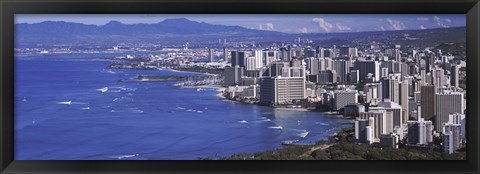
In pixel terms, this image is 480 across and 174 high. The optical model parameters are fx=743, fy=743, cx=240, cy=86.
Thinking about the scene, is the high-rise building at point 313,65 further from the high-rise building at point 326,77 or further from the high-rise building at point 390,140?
the high-rise building at point 390,140

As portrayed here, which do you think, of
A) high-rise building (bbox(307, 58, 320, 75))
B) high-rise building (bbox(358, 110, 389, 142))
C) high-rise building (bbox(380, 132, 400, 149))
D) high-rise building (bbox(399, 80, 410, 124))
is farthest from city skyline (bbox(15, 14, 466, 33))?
high-rise building (bbox(380, 132, 400, 149))

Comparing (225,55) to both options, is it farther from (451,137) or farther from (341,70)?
(451,137)

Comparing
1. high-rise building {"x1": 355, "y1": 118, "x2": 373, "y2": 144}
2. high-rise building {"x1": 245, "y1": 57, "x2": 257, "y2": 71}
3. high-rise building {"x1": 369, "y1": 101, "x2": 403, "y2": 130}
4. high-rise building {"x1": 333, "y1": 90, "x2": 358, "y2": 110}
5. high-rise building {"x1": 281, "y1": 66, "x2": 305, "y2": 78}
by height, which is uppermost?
high-rise building {"x1": 245, "y1": 57, "x2": 257, "y2": 71}

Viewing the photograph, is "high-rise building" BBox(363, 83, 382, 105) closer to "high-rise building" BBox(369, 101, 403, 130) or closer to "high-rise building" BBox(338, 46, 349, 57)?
"high-rise building" BBox(369, 101, 403, 130)

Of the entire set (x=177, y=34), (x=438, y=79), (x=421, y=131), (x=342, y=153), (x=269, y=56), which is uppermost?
(x=177, y=34)

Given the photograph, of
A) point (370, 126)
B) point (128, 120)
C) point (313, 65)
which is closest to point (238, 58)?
point (313, 65)

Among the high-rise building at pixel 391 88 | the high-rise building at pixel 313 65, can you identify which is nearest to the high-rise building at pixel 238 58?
the high-rise building at pixel 313 65

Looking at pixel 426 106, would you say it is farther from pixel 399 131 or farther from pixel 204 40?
pixel 204 40

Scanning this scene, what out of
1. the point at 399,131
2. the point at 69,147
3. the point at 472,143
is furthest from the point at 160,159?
the point at 472,143
